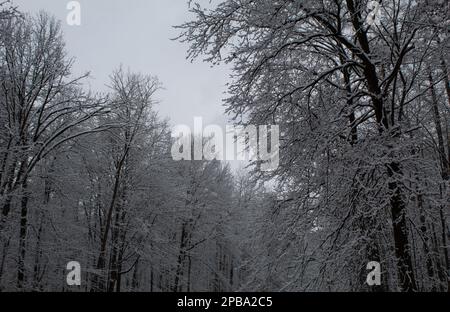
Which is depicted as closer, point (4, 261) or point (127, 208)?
point (4, 261)

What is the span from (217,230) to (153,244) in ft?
26.6

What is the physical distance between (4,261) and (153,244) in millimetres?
8418

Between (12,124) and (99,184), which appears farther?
(99,184)

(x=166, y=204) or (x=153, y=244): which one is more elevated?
(x=166, y=204)

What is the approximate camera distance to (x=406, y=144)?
222 inches

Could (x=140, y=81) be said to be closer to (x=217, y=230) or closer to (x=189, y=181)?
(x=189, y=181)

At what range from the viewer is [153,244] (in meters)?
18.3
